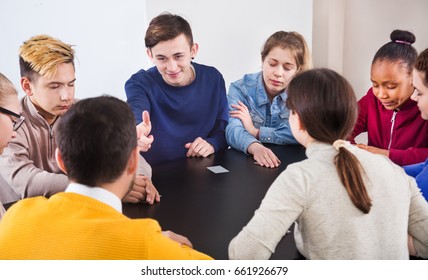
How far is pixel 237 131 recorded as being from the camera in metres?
1.63

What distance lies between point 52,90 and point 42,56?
11 centimetres

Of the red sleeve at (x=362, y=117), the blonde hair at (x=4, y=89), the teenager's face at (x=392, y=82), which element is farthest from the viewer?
the red sleeve at (x=362, y=117)

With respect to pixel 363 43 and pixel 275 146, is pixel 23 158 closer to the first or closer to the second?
pixel 275 146

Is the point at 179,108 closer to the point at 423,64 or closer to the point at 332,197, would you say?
the point at 423,64

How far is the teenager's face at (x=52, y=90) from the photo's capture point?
1392 mm

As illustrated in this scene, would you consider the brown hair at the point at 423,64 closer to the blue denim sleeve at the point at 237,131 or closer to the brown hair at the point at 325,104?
the brown hair at the point at 325,104

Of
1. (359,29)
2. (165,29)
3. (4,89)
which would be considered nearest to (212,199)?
(4,89)

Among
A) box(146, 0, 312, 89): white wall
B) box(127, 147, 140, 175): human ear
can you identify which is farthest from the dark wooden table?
box(146, 0, 312, 89): white wall

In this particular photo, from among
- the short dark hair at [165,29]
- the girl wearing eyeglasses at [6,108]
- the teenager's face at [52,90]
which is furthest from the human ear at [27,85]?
the short dark hair at [165,29]

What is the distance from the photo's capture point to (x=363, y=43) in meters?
2.26

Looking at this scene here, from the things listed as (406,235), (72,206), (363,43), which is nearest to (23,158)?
(72,206)

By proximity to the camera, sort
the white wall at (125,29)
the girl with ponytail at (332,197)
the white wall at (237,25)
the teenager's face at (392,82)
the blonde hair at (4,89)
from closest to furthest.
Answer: the girl with ponytail at (332,197), the blonde hair at (4,89), the teenager's face at (392,82), the white wall at (125,29), the white wall at (237,25)

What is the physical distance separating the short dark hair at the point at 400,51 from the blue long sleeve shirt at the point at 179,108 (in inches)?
25.6
